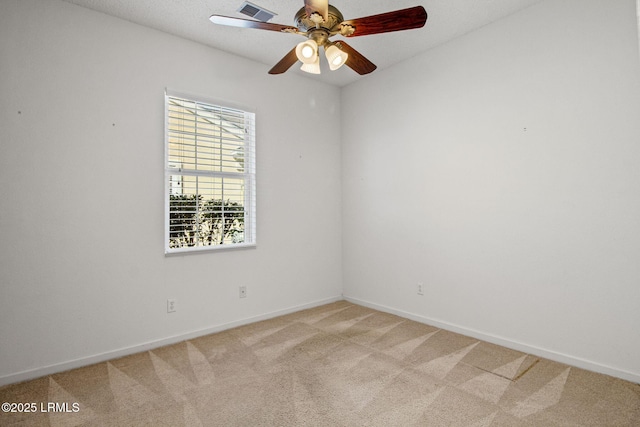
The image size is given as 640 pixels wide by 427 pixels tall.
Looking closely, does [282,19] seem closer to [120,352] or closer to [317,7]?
[317,7]

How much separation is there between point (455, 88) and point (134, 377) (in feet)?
11.8

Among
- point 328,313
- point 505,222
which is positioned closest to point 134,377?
point 328,313

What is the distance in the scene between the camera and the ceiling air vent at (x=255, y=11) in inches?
101

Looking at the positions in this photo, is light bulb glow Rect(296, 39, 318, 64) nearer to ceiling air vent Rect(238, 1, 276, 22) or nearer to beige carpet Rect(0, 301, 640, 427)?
ceiling air vent Rect(238, 1, 276, 22)

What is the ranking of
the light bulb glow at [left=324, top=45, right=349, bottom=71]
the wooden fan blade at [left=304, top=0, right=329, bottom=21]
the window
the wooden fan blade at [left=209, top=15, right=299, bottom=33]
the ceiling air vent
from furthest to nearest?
the window < the ceiling air vent < the light bulb glow at [left=324, top=45, right=349, bottom=71] < the wooden fan blade at [left=209, top=15, right=299, bottom=33] < the wooden fan blade at [left=304, top=0, right=329, bottom=21]

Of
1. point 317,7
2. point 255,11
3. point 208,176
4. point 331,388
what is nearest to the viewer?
point 317,7

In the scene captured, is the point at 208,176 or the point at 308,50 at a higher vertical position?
the point at 308,50

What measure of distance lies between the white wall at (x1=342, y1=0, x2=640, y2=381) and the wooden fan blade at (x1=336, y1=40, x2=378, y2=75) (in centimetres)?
124

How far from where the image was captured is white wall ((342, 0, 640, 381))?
7.67ft

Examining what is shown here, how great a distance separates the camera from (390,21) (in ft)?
6.20

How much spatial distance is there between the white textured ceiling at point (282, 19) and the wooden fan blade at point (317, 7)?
922 millimetres

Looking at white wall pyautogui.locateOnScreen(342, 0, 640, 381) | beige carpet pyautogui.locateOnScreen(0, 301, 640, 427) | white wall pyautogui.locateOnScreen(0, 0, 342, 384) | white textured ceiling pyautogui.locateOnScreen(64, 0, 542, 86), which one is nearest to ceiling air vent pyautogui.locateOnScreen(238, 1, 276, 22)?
white textured ceiling pyautogui.locateOnScreen(64, 0, 542, 86)

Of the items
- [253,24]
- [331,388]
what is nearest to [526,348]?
[331,388]

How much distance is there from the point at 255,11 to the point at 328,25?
3.33ft
